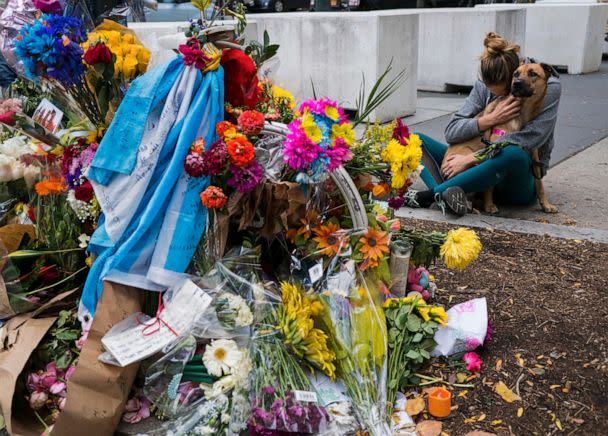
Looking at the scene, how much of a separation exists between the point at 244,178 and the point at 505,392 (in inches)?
50.8

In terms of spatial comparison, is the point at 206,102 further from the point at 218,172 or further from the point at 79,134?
the point at 79,134

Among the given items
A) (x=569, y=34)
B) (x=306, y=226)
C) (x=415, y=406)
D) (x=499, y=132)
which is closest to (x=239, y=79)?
(x=306, y=226)

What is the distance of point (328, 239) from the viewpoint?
257cm

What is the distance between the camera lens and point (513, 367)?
2637 mm

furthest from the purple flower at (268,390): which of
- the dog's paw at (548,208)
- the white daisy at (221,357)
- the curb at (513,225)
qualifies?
the dog's paw at (548,208)

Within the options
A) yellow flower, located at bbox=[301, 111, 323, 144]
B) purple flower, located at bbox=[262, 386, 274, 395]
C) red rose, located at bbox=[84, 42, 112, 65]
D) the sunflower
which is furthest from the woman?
red rose, located at bbox=[84, 42, 112, 65]

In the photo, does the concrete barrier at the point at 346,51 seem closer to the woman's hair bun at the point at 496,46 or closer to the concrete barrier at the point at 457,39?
the concrete barrier at the point at 457,39

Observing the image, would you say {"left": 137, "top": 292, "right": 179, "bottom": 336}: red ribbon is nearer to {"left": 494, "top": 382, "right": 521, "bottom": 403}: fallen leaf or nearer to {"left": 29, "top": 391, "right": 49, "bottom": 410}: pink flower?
{"left": 29, "top": 391, "right": 49, "bottom": 410}: pink flower

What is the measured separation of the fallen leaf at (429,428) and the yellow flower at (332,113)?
3.84 ft

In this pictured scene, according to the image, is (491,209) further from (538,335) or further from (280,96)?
(280,96)

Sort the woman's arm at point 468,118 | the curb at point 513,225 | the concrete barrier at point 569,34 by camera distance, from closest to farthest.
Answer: the curb at point 513,225 → the woman's arm at point 468,118 → the concrete barrier at point 569,34

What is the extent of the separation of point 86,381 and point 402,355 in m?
1.20

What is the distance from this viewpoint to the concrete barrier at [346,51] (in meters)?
6.52

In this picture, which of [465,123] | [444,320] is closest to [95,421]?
[444,320]
